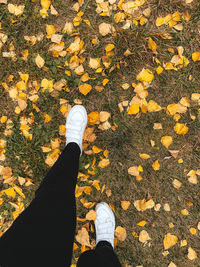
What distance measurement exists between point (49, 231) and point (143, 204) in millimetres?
1116

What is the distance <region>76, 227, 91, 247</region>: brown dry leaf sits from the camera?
2273 mm

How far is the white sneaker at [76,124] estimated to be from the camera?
214 centimetres

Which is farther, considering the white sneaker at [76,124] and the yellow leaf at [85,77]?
the yellow leaf at [85,77]

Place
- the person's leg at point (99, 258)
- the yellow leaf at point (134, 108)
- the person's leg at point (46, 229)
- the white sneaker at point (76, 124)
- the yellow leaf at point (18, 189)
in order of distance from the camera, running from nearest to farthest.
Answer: the person's leg at point (46, 229)
the person's leg at point (99, 258)
the white sneaker at point (76, 124)
the yellow leaf at point (134, 108)
the yellow leaf at point (18, 189)

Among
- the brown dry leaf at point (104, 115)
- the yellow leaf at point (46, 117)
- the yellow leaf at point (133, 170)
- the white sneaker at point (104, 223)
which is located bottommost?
the white sneaker at point (104, 223)

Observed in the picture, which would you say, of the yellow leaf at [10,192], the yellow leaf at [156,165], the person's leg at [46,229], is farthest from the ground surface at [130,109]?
the person's leg at [46,229]

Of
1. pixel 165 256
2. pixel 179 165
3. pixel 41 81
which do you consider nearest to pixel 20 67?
pixel 41 81

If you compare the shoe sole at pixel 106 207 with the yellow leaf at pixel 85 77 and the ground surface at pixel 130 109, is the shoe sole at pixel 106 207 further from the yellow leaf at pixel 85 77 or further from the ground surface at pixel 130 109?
the yellow leaf at pixel 85 77

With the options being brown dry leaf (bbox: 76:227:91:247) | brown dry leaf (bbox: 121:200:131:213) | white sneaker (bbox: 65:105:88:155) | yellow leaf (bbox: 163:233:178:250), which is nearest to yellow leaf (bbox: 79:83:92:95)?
white sneaker (bbox: 65:105:88:155)

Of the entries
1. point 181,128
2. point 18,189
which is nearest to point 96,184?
point 18,189

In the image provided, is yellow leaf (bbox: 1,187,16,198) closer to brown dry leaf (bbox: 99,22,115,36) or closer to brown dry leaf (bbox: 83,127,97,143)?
brown dry leaf (bbox: 83,127,97,143)

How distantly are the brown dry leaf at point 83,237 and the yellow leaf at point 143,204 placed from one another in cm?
60

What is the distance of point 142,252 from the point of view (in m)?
2.27

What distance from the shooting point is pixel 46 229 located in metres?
1.48
